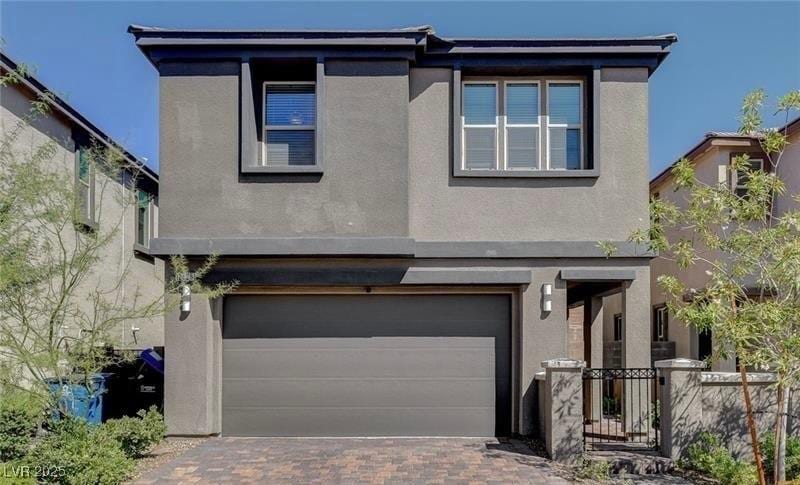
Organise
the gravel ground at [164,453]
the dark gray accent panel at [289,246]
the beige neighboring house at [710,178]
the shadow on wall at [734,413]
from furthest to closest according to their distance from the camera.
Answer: the beige neighboring house at [710,178] → the dark gray accent panel at [289,246] → the shadow on wall at [734,413] → the gravel ground at [164,453]

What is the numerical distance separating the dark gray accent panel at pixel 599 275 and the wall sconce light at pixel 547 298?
313 mm

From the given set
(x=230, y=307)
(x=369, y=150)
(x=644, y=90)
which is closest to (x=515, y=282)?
(x=369, y=150)

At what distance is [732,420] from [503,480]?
3.42m

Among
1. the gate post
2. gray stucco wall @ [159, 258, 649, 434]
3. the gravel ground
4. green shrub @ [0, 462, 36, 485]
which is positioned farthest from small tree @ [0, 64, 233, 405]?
the gate post

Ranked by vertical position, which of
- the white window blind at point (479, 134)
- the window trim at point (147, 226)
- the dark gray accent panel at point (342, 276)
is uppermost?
the white window blind at point (479, 134)

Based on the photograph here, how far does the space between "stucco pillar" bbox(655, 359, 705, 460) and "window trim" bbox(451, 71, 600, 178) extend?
345 centimetres

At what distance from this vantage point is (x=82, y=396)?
955 centimetres

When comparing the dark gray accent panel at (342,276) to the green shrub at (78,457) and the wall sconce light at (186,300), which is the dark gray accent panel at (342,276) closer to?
the wall sconce light at (186,300)

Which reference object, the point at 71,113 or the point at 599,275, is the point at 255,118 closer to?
the point at 71,113

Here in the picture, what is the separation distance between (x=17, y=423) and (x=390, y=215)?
19.6 feet

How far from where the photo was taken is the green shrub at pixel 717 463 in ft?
23.7

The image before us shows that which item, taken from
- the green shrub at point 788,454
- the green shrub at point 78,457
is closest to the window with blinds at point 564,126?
the green shrub at point 788,454

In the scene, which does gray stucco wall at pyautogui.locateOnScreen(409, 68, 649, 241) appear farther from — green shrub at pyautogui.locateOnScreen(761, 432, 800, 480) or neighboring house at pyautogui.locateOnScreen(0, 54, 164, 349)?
neighboring house at pyautogui.locateOnScreen(0, 54, 164, 349)

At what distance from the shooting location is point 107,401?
1063cm
